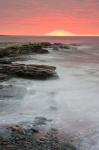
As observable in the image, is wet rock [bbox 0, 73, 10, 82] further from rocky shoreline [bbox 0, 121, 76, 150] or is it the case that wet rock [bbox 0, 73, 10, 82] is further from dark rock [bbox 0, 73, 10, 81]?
rocky shoreline [bbox 0, 121, 76, 150]

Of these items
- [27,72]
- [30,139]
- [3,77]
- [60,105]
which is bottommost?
[60,105]

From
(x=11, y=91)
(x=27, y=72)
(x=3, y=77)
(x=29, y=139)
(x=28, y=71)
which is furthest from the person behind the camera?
(x=28, y=71)

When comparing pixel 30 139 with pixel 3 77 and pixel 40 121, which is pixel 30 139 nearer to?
pixel 40 121

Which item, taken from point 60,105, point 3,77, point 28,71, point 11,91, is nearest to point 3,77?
point 3,77

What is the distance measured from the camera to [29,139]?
31.4 ft

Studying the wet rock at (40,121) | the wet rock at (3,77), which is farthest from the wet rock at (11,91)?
the wet rock at (40,121)

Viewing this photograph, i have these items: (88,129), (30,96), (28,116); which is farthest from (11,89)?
(88,129)

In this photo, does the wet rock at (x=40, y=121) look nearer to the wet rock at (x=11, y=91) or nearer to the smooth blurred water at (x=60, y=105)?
the smooth blurred water at (x=60, y=105)

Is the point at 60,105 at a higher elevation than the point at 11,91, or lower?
lower

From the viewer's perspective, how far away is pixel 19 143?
916cm

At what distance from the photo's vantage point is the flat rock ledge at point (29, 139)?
8.95 meters

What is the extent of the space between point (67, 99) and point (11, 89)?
3923 mm

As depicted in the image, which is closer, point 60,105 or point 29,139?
point 29,139

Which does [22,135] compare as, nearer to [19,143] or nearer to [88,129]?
[19,143]
